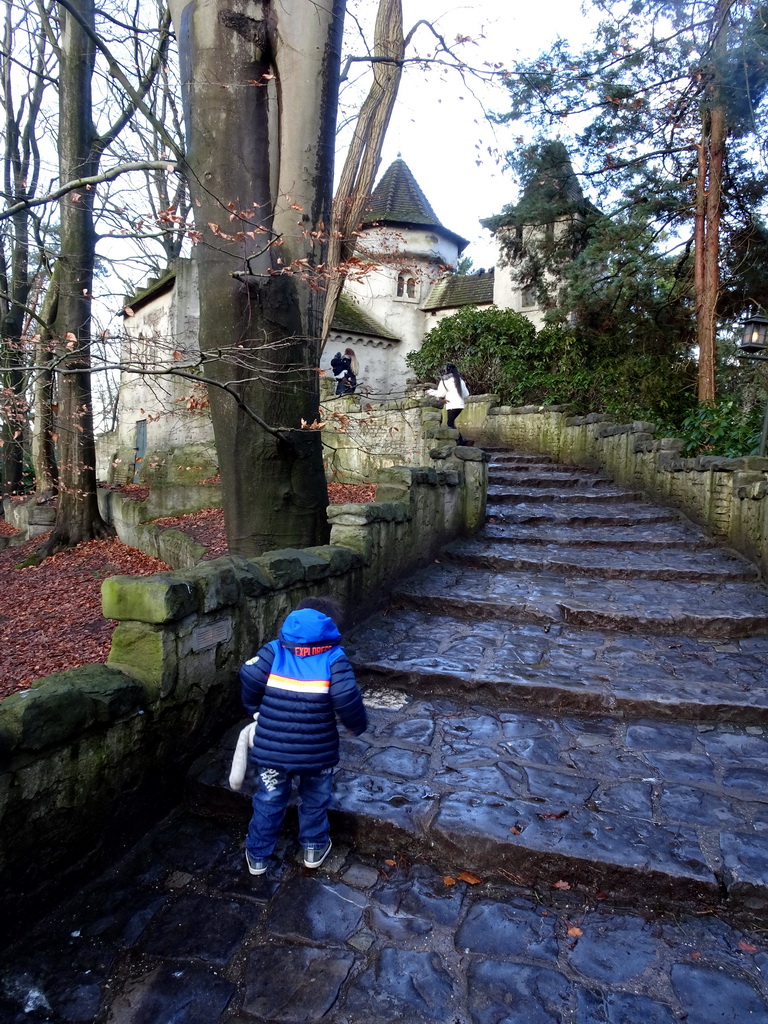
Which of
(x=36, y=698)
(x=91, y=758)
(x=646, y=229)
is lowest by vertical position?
(x=91, y=758)

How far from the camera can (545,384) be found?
15781 millimetres

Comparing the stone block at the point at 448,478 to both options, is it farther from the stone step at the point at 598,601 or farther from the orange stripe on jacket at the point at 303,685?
the orange stripe on jacket at the point at 303,685

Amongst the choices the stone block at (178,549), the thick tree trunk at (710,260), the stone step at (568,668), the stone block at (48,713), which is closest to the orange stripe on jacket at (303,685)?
the stone block at (48,713)

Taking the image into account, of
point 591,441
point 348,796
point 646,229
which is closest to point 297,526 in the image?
point 348,796

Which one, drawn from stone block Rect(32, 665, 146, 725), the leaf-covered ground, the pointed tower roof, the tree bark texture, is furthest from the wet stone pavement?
the pointed tower roof

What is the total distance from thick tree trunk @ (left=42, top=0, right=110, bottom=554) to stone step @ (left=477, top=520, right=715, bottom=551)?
6756 mm

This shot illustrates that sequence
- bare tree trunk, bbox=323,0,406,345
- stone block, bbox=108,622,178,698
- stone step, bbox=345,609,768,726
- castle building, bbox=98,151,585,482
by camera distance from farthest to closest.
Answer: castle building, bbox=98,151,585,482, bare tree trunk, bbox=323,0,406,345, stone step, bbox=345,609,768,726, stone block, bbox=108,622,178,698

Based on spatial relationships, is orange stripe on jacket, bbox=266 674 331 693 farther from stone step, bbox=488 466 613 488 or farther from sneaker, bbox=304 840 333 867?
stone step, bbox=488 466 613 488

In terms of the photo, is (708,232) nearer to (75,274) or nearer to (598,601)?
(598,601)

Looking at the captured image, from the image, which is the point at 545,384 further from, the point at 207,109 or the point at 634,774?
the point at 634,774

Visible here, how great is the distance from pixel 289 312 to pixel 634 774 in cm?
437

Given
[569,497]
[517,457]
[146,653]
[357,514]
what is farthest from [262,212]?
[517,457]

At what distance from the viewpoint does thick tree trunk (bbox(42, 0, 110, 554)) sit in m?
9.84

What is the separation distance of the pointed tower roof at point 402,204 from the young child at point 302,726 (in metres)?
23.3
